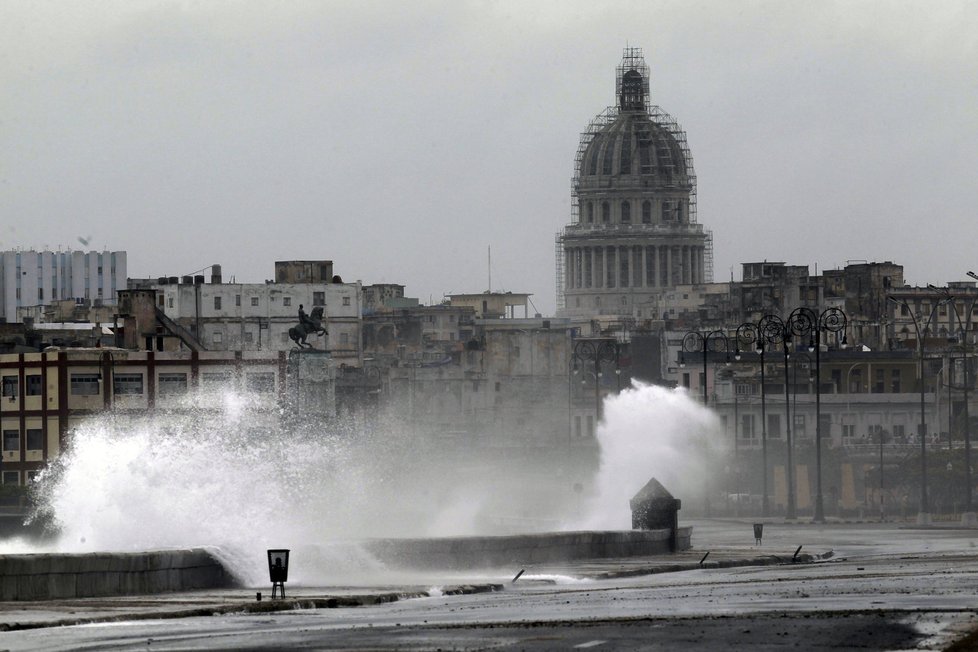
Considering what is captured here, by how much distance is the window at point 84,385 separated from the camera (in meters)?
93.8

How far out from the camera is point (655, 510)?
56.8 meters

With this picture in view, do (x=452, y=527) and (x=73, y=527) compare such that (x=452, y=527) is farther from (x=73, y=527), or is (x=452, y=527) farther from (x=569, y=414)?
(x=569, y=414)

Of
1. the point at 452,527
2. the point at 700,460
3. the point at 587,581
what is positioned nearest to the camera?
the point at 587,581

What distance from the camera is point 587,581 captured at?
147 feet

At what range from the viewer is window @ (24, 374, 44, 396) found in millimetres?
93750

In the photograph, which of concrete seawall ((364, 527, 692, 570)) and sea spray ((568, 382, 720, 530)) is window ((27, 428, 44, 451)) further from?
concrete seawall ((364, 527, 692, 570))

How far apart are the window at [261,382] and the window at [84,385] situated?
27.6 feet

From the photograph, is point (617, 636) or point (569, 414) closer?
point (617, 636)

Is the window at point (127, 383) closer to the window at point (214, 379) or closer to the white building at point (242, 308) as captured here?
the window at point (214, 379)

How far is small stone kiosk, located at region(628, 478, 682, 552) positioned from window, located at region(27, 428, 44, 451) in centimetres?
4107

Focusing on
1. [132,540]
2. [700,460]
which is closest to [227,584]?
[132,540]

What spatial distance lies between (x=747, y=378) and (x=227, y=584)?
341ft

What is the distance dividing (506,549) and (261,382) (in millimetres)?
55870

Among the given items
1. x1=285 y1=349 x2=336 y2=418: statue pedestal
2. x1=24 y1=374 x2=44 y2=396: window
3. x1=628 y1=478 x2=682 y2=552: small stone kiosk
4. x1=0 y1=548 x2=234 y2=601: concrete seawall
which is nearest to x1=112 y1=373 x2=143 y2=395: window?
x1=24 y1=374 x2=44 y2=396: window
